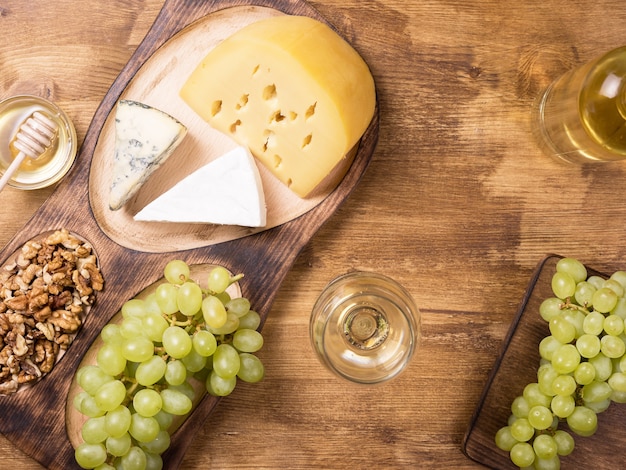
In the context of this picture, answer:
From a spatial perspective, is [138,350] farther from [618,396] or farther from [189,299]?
[618,396]

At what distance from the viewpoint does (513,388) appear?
1.09 m

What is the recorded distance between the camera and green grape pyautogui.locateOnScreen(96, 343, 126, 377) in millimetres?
912

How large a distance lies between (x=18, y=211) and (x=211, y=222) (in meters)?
0.35

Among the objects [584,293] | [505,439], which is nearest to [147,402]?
[505,439]

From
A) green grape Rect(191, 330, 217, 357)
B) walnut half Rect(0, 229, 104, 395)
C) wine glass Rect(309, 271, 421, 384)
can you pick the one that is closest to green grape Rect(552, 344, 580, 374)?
wine glass Rect(309, 271, 421, 384)

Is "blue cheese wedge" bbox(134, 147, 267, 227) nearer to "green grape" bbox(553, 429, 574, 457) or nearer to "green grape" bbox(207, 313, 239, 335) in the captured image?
"green grape" bbox(207, 313, 239, 335)

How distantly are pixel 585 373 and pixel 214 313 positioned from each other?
1.84ft

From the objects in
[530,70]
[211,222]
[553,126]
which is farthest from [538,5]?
[211,222]

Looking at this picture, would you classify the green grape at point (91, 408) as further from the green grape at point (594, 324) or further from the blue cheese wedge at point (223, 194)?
→ the green grape at point (594, 324)

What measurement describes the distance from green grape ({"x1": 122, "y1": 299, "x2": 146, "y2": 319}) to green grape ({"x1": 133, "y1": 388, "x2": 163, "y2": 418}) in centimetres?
12

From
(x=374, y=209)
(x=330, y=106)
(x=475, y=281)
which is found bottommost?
(x=475, y=281)

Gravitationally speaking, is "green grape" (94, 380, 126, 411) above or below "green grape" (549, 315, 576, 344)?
above

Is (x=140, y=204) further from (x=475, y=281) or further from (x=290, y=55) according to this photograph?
(x=475, y=281)

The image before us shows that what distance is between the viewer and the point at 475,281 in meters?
1.12
